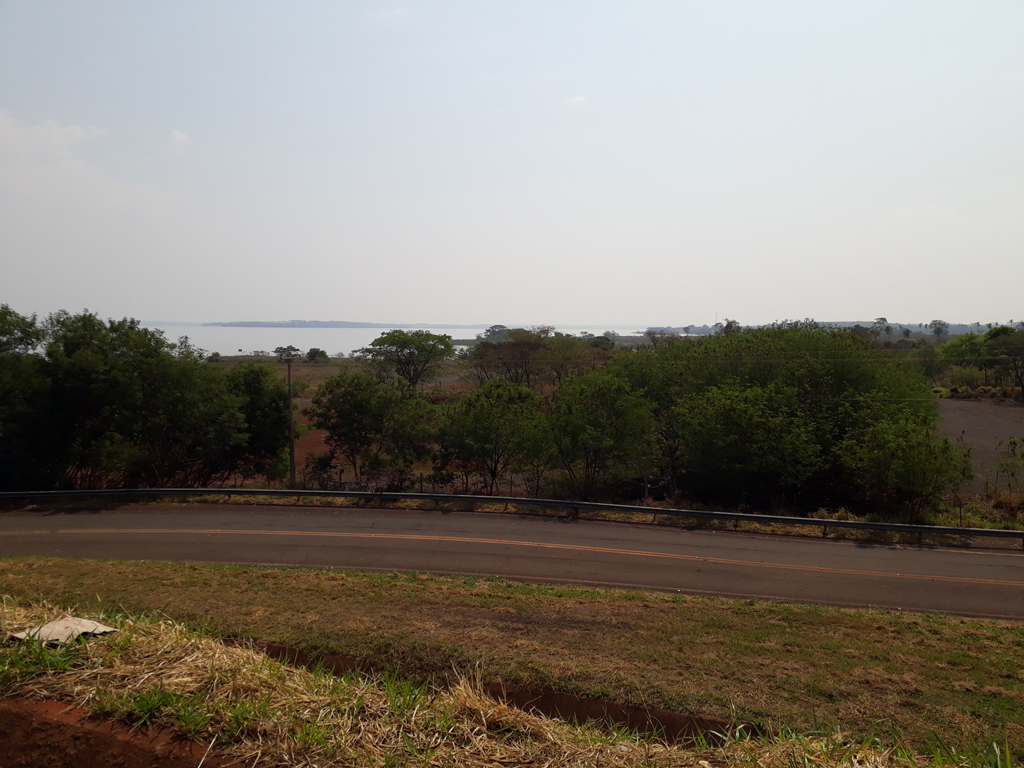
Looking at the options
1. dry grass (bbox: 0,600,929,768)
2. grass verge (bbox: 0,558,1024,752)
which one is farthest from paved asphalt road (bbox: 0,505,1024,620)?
dry grass (bbox: 0,600,929,768)

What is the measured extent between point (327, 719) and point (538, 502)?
19149 mm

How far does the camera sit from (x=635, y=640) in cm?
1045

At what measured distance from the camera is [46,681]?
469cm

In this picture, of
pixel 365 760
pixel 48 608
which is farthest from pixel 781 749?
pixel 48 608

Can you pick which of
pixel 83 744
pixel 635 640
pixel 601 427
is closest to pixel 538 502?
pixel 601 427

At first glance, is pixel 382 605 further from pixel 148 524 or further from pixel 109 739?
pixel 148 524

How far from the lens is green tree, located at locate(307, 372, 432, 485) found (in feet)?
97.0

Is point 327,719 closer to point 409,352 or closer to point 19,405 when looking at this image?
point 19,405

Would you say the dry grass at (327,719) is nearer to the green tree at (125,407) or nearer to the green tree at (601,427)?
the green tree at (601,427)

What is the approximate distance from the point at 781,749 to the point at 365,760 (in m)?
2.73

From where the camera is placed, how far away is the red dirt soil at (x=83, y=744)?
3.97 metres

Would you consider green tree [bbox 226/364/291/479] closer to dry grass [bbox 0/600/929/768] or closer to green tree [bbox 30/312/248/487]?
green tree [bbox 30/312/248/487]

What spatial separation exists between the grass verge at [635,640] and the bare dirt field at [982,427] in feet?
85.6

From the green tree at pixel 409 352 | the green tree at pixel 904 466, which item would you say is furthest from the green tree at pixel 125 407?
the green tree at pixel 409 352
